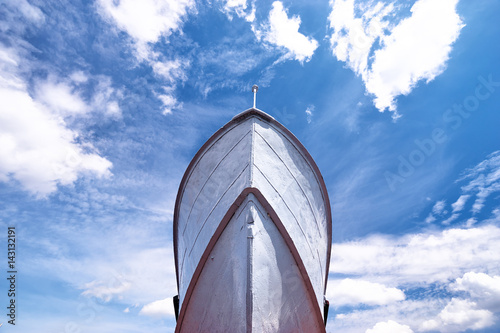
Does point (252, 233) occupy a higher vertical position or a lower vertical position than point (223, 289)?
higher

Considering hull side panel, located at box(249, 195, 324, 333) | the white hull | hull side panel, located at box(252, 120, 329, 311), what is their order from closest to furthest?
hull side panel, located at box(249, 195, 324, 333), the white hull, hull side panel, located at box(252, 120, 329, 311)

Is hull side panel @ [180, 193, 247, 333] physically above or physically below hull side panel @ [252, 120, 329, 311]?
below

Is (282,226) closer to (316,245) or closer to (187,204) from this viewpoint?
(316,245)

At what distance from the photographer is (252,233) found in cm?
404

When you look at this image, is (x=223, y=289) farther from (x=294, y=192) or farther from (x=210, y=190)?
(x=294, y=192)

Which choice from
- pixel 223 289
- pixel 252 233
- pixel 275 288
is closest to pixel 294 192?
pixel 252 233

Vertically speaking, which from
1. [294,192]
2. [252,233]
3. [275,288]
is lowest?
[275,288]

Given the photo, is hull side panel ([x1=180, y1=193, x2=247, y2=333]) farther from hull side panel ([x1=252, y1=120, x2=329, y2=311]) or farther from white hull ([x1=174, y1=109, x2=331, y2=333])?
hull side panel ([x1=252, y1=120, x2=329, y2=311])

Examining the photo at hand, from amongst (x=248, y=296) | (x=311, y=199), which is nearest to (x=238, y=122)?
(x=311, y=199)

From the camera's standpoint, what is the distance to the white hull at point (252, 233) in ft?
13.0

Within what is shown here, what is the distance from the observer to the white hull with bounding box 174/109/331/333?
397 centimetres

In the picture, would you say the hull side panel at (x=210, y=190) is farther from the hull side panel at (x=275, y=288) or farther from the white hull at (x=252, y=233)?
the hull side panel at (x=275, y=288)

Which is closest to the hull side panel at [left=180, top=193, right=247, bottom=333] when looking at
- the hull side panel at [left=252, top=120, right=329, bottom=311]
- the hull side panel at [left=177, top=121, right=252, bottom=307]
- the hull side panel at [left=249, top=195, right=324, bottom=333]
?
the hull side panel at [left=249, top=195, right=324, bottom=333]

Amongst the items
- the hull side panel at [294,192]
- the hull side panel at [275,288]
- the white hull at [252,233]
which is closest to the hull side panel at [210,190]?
the white hull at [252,233]
